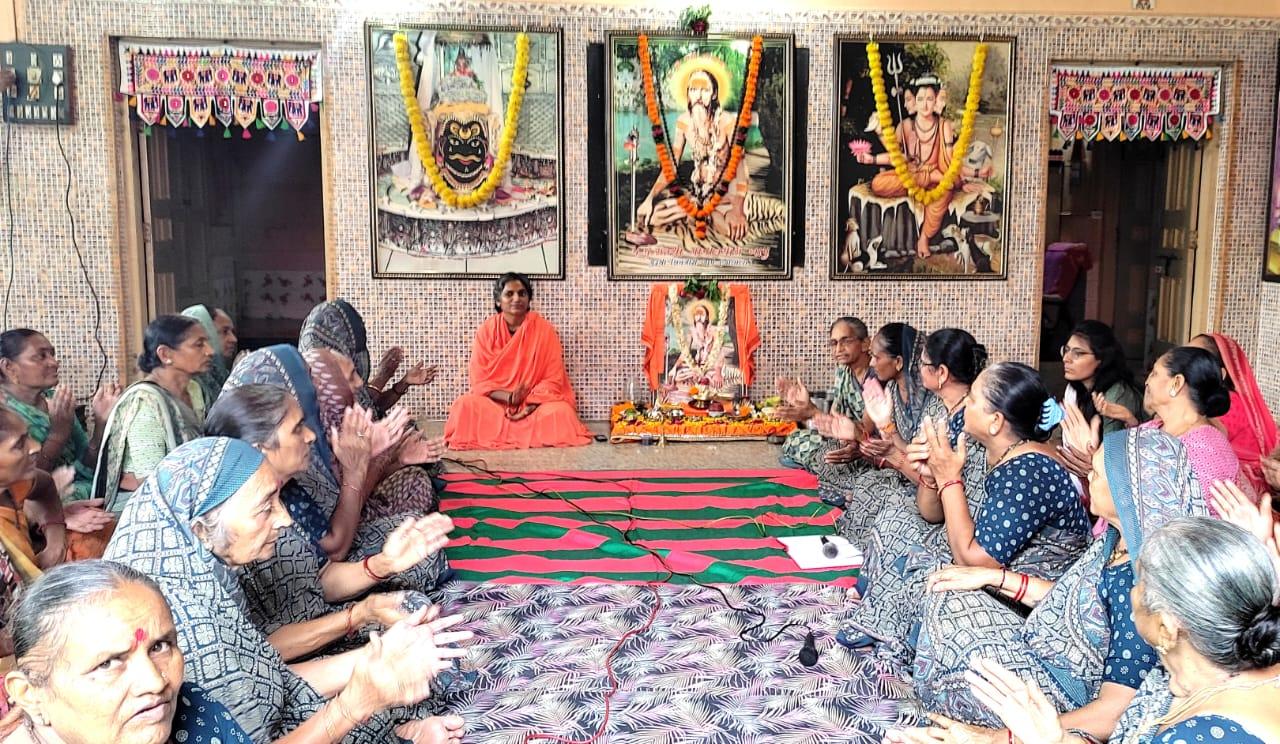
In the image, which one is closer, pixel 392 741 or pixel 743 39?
pixel 392 741

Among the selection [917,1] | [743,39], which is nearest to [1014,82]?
[917,1]

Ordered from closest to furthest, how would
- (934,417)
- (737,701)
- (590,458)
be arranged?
1. (737,701)
2. (934,417)
3. (590,458)

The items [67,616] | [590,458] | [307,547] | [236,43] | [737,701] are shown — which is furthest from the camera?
[236,43]

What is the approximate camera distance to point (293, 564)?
300cm

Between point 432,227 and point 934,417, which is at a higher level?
point 432,227

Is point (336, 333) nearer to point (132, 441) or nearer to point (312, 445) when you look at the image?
point (132, 441)

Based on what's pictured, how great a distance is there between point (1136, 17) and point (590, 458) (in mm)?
5079

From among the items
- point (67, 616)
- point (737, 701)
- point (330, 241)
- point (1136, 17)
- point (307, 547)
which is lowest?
point (737, 701)

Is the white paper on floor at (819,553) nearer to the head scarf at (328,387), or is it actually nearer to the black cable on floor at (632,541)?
the black cable on floor at (632,541)

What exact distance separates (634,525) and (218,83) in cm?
454

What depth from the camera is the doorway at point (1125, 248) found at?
26.8ft

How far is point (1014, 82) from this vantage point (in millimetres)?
7570

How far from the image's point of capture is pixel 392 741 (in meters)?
2.75

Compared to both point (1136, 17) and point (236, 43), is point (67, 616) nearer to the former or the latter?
point (236, 43)
